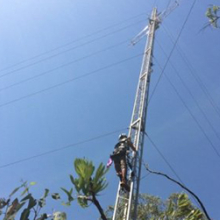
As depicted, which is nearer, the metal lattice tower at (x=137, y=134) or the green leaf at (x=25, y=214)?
the green leaf at (x=25, y=214)

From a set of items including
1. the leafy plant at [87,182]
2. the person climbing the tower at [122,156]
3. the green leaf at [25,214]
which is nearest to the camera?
the green leaf at [25,214]

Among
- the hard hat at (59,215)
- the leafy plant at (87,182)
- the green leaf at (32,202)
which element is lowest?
the hard hat at (59,215)

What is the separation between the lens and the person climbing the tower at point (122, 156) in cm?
554

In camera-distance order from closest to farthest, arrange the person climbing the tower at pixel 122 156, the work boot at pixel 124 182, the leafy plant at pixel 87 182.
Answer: the leafy plant at pixel 87 182, the work boot at pixel 124 182, the person climbing the tower at pixel 122 156

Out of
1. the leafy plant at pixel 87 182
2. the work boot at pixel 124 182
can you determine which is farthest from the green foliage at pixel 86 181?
the work boot at pixel 124 182

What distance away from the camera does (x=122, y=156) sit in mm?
5871

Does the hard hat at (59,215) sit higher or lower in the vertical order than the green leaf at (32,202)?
lower

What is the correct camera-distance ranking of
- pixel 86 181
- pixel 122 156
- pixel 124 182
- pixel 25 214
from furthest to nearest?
1. pixel 122 156
2. pixel 124 182
3. pixel 86 181
4. pixel 25 214

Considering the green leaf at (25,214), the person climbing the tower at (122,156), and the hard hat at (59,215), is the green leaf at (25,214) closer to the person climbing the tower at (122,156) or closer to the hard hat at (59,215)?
the hard hat at (59,215)

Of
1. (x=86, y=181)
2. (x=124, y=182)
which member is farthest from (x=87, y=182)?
(x=124, y=182)

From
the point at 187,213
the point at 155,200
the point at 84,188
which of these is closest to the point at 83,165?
the point at 84,188

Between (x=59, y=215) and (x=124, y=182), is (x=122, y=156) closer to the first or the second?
(x=124, y=182)

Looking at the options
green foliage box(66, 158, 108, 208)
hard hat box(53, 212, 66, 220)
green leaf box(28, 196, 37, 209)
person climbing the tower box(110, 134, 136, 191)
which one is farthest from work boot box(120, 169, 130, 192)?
green leaf box(28, 196, 37, 209)

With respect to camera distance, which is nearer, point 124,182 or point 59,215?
point 59,215
